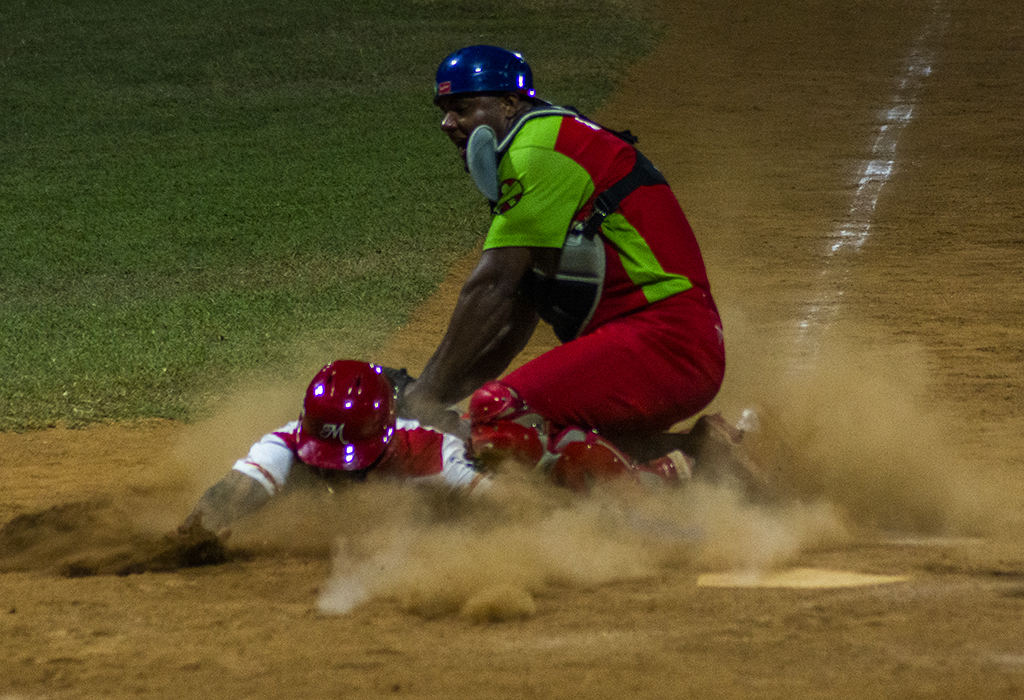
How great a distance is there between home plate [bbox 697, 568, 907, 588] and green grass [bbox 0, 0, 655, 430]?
368 centimetres

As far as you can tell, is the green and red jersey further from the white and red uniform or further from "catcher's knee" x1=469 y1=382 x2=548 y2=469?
the white and red uniform

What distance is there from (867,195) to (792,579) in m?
7.56

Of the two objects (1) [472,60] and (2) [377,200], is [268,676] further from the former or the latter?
(2) [377,200]

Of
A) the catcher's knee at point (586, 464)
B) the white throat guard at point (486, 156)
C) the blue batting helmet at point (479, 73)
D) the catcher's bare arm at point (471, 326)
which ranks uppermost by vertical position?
the blue batting helmet at point (479, 73)

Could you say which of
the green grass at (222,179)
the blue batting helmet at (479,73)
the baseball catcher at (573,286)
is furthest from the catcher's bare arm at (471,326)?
the green grass at (222,179)

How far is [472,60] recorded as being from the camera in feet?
15.0

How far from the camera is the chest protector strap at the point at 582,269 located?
176 inches

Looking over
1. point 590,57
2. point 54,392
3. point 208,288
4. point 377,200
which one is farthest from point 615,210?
point 590,57

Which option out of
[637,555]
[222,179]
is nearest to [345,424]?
[637,555]

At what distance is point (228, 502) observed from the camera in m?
4.25

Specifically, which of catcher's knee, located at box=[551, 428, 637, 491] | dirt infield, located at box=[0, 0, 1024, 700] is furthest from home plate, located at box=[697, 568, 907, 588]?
catcher's knee, located at box=[551, 428, 637, 491]

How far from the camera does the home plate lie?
367 centimetres

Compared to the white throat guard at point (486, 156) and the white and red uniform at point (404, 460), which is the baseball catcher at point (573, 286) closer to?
the white throat guard at point (486, 156)

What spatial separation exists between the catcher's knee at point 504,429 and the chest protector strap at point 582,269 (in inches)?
18.5
